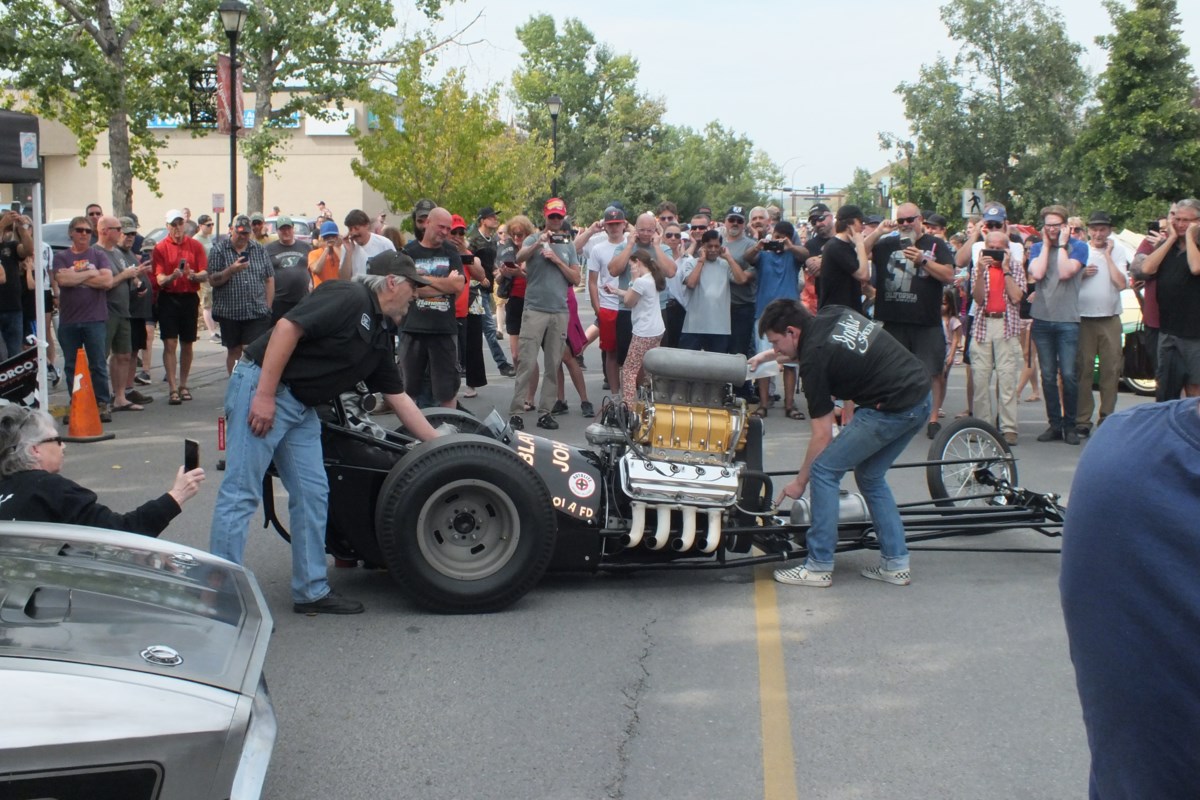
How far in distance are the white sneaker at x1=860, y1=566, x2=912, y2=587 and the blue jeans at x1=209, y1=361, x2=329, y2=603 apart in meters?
2.90

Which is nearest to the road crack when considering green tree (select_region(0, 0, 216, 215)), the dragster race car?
the dragster race car

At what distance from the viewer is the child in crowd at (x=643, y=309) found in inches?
440

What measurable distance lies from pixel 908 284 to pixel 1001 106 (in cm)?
5123

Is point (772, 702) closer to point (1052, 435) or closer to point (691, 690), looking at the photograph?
point (691, 690)

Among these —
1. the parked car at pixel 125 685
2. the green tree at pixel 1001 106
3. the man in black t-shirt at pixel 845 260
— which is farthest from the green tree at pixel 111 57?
the green tree at pixel 1001 106

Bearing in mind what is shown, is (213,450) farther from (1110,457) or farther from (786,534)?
(1110,457)

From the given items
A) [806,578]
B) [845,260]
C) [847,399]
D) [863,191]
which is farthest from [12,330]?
[863,191]

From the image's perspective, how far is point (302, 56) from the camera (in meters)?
32.5

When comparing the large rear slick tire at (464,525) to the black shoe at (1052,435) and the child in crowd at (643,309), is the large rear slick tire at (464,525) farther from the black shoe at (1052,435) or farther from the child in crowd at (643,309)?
the black shoe at (1052,435)

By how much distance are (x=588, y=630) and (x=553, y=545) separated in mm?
436

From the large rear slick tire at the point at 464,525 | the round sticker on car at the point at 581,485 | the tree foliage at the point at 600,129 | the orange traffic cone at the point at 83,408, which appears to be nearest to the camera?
the large rear slick tire at the point at 464,525

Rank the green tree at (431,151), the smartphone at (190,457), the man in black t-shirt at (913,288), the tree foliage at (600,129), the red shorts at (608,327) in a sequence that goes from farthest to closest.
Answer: the tree foliage at (600,129) → the green tree at (431,151) → the red shorts at (608,327) → the man in black t-shirt at (913,288) → the smartphone at (190,457)

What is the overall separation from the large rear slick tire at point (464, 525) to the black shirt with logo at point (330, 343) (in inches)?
19.8

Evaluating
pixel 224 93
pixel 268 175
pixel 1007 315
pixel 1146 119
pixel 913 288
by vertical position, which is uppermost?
pixel 1146 119
